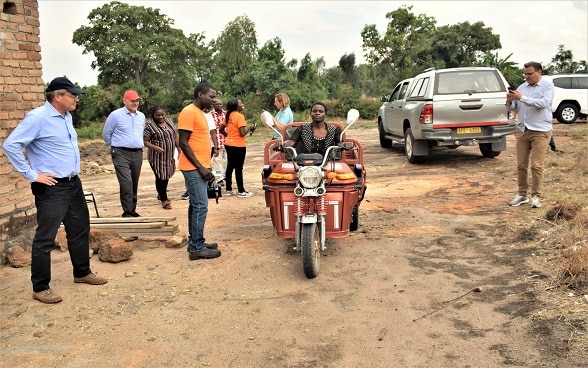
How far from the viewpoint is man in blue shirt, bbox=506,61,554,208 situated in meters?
6.79

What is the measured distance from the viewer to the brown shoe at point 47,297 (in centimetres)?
446

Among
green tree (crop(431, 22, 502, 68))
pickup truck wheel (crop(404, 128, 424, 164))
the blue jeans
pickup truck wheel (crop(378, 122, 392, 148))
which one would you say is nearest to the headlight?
the blue jeans

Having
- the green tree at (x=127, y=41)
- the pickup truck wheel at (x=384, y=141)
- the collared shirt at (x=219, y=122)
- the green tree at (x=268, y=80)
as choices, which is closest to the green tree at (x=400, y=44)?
the green tree at (x=268, y=80)

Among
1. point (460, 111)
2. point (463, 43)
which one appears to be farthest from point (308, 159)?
point (463, 43)

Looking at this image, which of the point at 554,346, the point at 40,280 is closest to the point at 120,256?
the point at 40,280

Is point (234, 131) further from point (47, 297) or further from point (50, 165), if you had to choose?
point (47, 297)

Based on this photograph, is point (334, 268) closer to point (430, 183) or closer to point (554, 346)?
point (554, 346)

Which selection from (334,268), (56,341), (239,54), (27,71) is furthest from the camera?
(239,54)

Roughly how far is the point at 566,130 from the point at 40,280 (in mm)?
16206

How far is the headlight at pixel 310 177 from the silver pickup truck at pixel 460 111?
20.1 feet

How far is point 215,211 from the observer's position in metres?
7.96

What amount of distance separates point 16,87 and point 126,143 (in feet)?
5.40

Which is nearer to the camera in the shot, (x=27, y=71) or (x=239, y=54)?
(x=27, y=71)

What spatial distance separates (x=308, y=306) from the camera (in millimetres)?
4312
